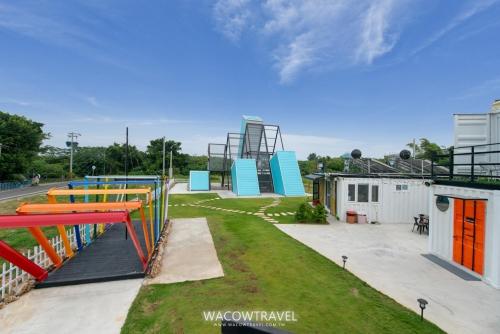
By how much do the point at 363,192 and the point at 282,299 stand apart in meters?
9.25

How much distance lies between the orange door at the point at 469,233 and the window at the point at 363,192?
5445 millimetres

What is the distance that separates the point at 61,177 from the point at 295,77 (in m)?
44.9

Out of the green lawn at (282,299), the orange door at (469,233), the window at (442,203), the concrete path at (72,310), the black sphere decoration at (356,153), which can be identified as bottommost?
the concrete path at (72,310)

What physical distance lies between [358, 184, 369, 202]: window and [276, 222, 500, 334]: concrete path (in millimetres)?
2102

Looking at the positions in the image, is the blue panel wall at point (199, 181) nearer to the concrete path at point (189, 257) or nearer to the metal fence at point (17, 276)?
the concrete path at point (189, 257)

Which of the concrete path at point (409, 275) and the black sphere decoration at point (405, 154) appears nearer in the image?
the concrete path at point (409, 275)

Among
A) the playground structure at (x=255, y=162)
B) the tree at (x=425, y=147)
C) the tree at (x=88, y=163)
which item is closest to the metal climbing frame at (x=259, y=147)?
the playground structure at (x=255, y=162)

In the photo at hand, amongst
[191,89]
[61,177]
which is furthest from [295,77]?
[61,177]

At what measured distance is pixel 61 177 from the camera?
4153cm

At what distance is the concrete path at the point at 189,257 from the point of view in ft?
19.4

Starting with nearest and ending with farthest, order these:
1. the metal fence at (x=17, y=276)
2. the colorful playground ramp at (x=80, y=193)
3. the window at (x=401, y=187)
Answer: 1. the metal fence at (x=17, y=276)
2. the colorful playground ramp at (x=80, y=193)
3. the window at (x=401, y=187)

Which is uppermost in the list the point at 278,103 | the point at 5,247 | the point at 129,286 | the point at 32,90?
the point at 278,103

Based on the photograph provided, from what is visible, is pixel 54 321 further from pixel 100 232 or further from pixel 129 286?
pixel 100 232

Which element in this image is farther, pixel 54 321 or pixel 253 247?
pixel 253 247
